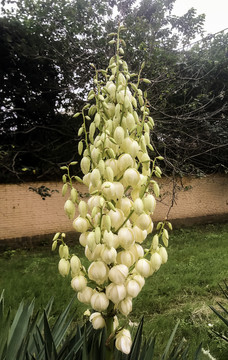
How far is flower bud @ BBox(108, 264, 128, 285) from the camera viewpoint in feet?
3.09

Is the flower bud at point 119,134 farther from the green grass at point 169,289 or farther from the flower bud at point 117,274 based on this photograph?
the green grass at point 169,289

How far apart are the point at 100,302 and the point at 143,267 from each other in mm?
177

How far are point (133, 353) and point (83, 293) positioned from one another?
0.38m

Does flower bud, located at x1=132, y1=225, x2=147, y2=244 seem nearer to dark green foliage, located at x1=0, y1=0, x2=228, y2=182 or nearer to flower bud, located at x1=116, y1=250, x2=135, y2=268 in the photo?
flower bud, located at x1=116, y1=250, x2=135, y2=268

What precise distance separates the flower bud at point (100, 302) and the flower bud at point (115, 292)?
0.06 feet

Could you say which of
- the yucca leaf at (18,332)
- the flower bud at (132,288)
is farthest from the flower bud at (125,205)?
the yucca leaf at (18,332)

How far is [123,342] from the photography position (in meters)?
0.97

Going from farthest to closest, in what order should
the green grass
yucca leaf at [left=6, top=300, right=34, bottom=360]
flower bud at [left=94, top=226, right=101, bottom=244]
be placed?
the green grass, yucca leaf at [left=6, top=300, right=34, bottom=360], flower bud at [left=94, top=226, right=101, bottom=244]

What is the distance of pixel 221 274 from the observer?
196 inches

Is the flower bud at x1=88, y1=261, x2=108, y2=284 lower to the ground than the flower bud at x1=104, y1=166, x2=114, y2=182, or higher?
lower

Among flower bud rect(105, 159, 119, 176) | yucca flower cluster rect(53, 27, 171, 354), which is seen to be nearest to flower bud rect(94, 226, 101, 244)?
yucca flower cluster rect(53, 27, 171, 354)

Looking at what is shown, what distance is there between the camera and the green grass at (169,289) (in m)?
3.29

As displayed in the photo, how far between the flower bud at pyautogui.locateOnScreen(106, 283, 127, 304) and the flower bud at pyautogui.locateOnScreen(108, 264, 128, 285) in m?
0.02

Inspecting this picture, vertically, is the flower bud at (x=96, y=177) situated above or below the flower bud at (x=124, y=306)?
above
